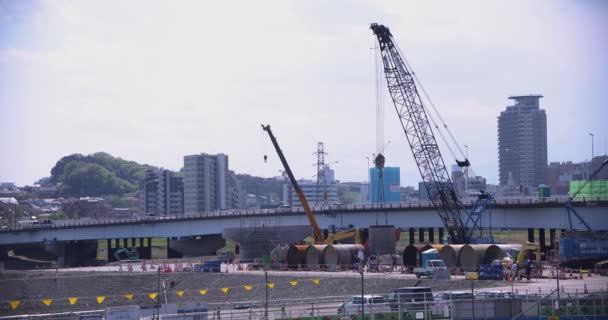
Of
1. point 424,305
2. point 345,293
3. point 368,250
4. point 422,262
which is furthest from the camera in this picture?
point 368,250

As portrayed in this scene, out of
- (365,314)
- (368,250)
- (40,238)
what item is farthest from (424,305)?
(40,238)

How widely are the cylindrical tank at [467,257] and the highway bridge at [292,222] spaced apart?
791 inches

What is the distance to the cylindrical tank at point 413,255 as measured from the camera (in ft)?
258

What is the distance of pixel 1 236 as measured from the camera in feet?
468

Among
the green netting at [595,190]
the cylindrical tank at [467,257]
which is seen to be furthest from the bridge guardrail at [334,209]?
the cylindrical tank at [467,257]

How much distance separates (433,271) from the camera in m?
65.5

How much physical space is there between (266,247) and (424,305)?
183ft

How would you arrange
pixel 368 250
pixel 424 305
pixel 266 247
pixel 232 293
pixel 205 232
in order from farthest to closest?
pixel 205 232, pixel 266 247, pixel 368 250, pixel 232 293, pixel 424 305

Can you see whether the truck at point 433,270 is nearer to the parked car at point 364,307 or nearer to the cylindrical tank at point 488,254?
the cylindrical tank at point 488,254

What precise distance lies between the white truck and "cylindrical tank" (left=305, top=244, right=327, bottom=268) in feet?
48.8

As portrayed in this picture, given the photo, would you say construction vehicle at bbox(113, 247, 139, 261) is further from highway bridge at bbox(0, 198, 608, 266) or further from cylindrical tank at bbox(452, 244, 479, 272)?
cylindrical tank at bbox(452, 244, 479, 272)

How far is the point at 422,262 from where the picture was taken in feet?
244

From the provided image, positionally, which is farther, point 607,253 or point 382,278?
point 607,253

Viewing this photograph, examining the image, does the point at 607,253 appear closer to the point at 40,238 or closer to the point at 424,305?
the point at 424,305
